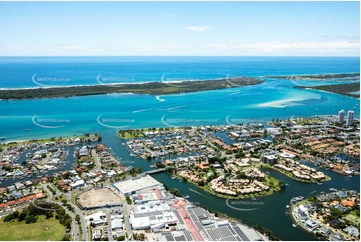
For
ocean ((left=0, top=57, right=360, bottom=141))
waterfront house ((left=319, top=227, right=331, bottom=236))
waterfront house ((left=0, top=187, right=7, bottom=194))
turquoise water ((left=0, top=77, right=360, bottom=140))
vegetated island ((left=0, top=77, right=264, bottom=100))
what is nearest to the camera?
waterfront house ((left=319, top=227, right=331, bottom=236))

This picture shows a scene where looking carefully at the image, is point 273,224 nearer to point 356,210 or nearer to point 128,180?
point 356,210

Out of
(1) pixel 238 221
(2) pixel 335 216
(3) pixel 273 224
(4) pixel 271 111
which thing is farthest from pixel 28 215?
(4) pixel 271 111

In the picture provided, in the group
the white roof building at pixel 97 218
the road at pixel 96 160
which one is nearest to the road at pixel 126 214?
the white roof building at pixel 97 218

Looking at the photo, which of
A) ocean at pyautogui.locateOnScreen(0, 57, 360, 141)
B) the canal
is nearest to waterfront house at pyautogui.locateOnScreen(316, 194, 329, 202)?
the canal

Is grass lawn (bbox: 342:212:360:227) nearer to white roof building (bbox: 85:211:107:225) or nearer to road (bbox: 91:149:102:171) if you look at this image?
white roof building (bbox: 85:211:107:225)

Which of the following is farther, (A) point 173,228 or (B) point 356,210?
(B) point 356,210

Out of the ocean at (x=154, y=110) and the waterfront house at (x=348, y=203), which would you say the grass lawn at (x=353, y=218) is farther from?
the ocean at (x=154, y=110)

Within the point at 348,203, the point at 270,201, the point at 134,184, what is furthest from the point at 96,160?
the point at 348,203
